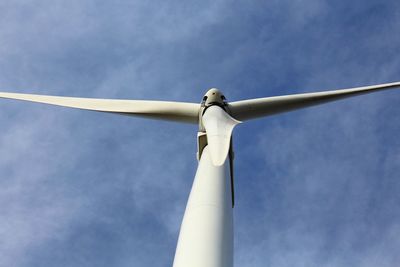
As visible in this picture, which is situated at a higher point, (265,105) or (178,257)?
(265,105)

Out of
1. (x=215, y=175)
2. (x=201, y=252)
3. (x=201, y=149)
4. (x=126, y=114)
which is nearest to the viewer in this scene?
(x=201, y=252)

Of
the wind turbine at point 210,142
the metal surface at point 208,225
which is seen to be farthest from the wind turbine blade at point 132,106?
the metal surface at point 208,225

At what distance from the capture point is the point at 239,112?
27.0 meters

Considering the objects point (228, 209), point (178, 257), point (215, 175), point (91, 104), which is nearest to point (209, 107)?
point (91, 104)

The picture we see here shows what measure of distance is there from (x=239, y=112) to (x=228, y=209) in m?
11.1

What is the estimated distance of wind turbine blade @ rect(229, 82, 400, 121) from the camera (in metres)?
26.0

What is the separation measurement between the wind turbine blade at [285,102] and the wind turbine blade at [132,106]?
235cm

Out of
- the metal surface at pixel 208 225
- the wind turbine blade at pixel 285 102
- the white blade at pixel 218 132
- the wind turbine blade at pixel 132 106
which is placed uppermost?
the wind turbine blade at pixel 285 102

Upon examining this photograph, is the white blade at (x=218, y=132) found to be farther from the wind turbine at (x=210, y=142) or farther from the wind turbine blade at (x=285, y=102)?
the wind turbine blade at (x=285, y=102)

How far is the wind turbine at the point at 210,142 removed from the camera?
14430 mm

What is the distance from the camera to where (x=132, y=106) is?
2558 cm

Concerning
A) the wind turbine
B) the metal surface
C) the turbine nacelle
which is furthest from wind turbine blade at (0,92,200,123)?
the metal surface

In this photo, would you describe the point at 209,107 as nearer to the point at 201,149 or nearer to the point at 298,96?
the point at 201,149

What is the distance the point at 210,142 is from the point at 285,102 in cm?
1007
